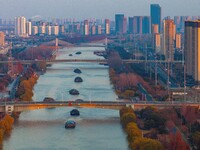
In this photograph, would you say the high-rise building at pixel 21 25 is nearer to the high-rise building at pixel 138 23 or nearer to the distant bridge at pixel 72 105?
the high-rise building at pixel 138 23

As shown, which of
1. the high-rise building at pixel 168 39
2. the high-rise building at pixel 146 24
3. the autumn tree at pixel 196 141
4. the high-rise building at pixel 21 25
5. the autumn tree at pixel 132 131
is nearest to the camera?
the autumn tree at pixel 196 141

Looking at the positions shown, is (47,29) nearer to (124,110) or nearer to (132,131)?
(124,110)

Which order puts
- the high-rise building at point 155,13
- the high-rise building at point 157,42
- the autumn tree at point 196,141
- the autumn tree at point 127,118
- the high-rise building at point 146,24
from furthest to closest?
1. the high-rise building at point 146,24
2. the high-rise building at point 155,13
3. the high-rise building at point 157,42
4. the autumn tree at point 127,118
5. the autumn tree at point 196,141

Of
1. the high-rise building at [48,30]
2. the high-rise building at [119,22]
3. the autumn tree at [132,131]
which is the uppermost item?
the high-rise building at [119,22]

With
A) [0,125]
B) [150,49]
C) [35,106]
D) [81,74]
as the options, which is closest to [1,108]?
[35,106]

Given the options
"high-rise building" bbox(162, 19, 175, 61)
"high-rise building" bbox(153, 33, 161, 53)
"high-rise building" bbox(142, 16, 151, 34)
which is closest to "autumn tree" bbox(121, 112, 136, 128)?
"high-rise building" bbox(162, 19, 175, 61)

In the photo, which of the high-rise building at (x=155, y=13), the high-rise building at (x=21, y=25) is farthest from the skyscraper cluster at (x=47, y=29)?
the high-rise building at (x=155, y=13)

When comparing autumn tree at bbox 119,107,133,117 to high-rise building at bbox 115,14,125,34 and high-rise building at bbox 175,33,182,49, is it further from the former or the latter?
high-rise building at bbox 115,14,125,34

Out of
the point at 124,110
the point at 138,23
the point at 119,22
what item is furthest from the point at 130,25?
the point at 124,110

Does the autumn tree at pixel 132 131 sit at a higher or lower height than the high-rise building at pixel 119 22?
lower

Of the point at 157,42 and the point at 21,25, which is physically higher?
the point at 21,25
